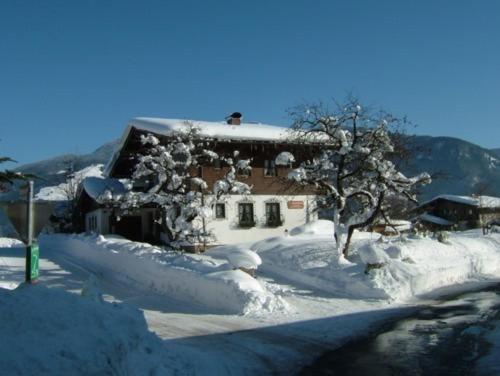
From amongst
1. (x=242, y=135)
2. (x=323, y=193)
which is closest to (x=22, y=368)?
(x=323, y=193)

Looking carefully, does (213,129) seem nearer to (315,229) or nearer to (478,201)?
(315,229)

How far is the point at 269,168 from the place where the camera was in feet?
111

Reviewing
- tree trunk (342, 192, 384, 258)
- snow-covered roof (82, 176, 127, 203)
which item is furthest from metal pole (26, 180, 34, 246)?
snow-covered roof (82, 176, 127, 203)

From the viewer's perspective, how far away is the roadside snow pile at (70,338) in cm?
556

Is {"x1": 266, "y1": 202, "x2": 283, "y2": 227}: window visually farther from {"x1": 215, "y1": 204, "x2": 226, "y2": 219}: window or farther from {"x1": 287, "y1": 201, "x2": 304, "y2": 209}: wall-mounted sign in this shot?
{"x1": 215, "y1": 204, "x2": 226, "y2": 219}: window

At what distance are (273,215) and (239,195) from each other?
257cm

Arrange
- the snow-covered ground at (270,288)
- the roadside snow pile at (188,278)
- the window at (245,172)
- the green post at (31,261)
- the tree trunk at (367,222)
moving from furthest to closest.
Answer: the window at (245,172)
the tree trunk at (367,222)
the roadside snow pile at (188,278)
the snow-covered ground at (270,288)
the green post at (31,261)

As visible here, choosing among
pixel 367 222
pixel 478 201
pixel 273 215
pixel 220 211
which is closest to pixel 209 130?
pixel 220 211

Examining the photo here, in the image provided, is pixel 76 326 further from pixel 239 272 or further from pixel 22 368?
pixel 239 272

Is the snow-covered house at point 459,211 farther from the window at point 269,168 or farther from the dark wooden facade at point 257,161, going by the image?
the dark wooden facade at point 257,161

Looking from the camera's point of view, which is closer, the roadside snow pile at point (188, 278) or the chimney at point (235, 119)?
the roadside snow pile at point (188, 278)

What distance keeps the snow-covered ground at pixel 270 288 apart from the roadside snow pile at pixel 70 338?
63 centimetres

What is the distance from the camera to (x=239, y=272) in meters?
15.1

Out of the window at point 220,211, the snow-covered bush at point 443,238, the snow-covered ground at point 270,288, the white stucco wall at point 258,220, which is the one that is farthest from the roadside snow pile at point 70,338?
the window at point 220,211
